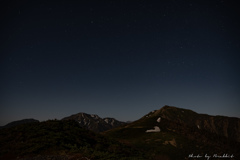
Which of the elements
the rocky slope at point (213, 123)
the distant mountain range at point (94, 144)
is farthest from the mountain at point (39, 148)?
the rocky slope at point (213, 123)

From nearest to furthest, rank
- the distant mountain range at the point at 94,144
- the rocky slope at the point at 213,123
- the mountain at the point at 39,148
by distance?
the mountain at the point at 39,148 < the distant mountain range at the point at 94,144 < the rocky slope at the point at 213,123

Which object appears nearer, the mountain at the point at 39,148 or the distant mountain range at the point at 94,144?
the mountain at the point at 39,148

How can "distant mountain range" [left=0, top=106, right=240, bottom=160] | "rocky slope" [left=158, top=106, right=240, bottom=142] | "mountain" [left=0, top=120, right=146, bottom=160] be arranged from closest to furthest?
1. "mountain" [left=0, top=120, right=146, bottom=160]
2. "distant mountain range" [left=0, top=106, right=240, bottom=160]
3. "rocky slope" [left=158, top=106, right=240, bottom=142]

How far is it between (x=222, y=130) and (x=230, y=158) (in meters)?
197

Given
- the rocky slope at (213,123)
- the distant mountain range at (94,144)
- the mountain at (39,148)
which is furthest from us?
the rocky slope at (213,123)

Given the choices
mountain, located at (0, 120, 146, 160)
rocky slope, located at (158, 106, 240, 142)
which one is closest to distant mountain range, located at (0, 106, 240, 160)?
mountain, located at (0, 120, 146, 160)

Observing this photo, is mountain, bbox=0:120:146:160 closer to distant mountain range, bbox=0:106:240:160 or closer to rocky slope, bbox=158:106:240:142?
distant mountain range, bbox=0:106:240:160

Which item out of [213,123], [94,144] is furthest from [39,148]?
[213,123]

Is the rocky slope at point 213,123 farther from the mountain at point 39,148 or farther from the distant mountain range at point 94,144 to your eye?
the mountain at point 39,148

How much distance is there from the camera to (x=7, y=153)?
16.1 m

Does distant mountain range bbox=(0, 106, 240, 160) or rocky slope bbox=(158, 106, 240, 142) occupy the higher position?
distant mountain range bbox=(0, 106, 240, 160)

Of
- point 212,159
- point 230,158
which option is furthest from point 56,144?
point 230,158

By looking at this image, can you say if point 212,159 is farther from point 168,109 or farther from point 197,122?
point 197,122

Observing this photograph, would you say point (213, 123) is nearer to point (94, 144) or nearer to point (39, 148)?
point (94, 144)
